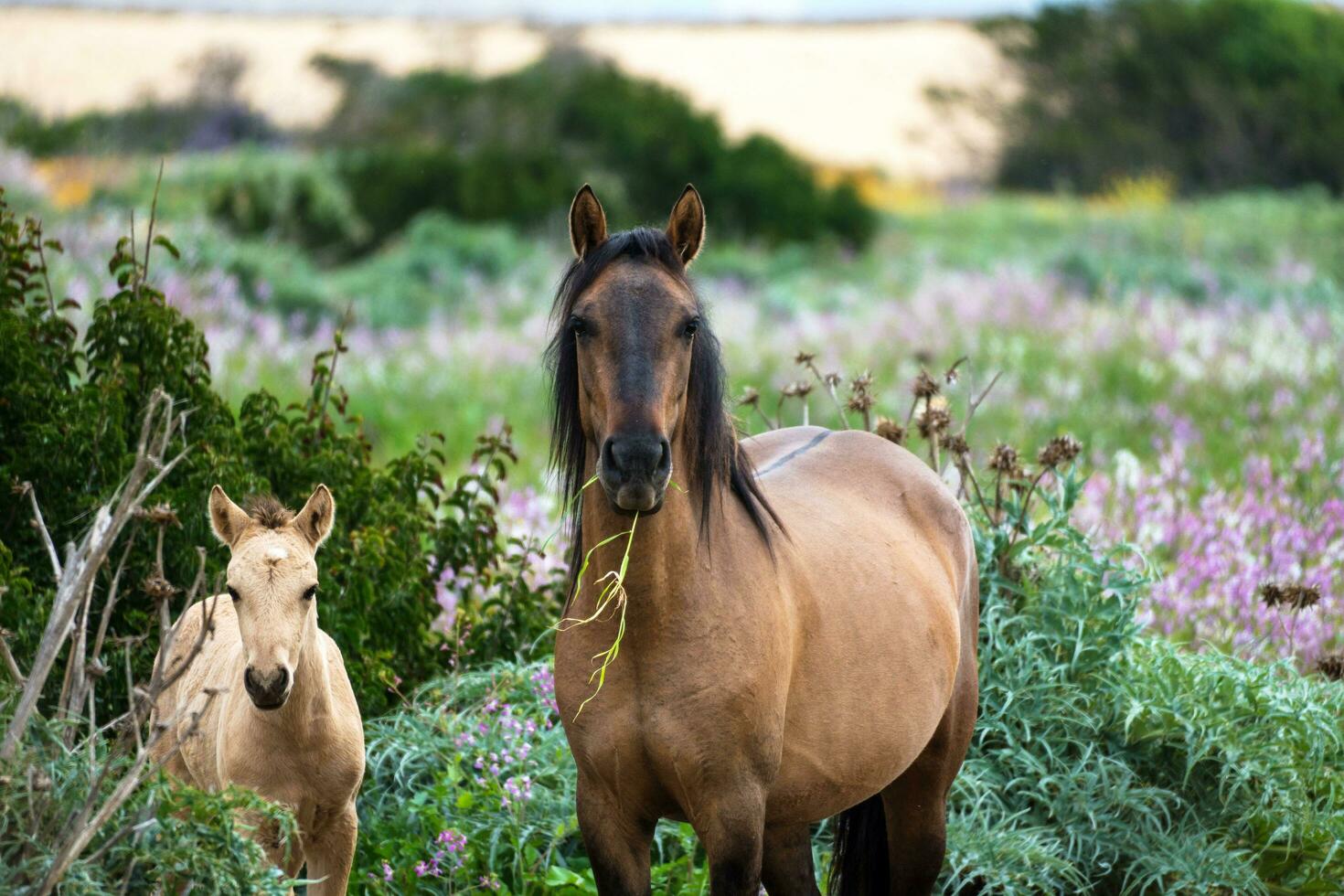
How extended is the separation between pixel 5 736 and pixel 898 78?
2711cm

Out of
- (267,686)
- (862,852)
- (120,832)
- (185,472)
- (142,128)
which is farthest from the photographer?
(142,128)

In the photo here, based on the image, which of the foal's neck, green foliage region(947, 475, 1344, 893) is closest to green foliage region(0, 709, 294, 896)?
the foal's neck

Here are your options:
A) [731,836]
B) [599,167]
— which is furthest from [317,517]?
[599,167]

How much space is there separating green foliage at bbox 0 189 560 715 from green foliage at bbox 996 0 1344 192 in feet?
81.7

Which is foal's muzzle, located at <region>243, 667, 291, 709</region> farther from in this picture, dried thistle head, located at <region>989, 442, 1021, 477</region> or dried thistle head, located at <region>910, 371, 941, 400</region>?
dried thistle head, located at <region>989, 442, 1021, 477</region>

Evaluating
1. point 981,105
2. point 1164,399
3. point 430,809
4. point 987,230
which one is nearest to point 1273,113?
point 981,105

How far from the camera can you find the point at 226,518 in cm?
378

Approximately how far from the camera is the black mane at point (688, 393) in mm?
3498

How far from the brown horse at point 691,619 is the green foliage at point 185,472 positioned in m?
1.56

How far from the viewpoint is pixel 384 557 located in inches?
200

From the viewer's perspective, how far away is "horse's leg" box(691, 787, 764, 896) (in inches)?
135

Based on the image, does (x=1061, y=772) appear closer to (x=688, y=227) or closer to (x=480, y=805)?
(x=480, y=805)

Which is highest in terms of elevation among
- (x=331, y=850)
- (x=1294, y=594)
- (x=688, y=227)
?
(x=688, y=227)

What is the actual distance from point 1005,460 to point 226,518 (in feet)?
8.84
